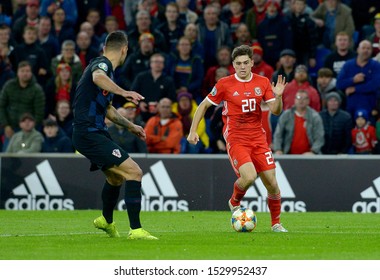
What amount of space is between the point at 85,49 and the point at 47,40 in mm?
1017

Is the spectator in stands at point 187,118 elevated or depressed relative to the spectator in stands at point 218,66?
depressed

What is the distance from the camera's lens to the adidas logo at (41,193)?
20.8 m

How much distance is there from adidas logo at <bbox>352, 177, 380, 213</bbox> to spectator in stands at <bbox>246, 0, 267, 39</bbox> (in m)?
5.04

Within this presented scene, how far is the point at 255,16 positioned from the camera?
23.5 metres

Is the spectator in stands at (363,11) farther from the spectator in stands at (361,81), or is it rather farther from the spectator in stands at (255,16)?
the spectator in stands at (361,81)

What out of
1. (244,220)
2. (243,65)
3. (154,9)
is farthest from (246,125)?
(154,9)

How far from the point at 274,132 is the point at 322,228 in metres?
6.38

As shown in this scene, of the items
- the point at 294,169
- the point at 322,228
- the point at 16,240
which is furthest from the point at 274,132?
the point at 16,240

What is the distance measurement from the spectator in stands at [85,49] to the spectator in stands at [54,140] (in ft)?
7.04

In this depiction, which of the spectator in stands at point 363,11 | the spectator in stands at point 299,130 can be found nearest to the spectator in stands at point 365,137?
the spectator in stands at point 299,130

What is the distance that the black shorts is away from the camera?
41.2 feet

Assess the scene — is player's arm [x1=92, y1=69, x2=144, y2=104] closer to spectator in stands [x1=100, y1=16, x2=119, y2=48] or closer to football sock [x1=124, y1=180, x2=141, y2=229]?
football sock [x1=124, y1=180, x2=141, y2=229]

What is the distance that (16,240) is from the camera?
12766mm

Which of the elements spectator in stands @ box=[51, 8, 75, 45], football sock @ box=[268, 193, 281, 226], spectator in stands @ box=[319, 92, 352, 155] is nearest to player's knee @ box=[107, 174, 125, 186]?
football sock @ box=[268, 193, 281, 226]
